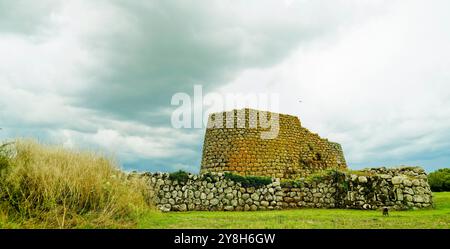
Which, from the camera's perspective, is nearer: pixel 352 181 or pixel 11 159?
pixel 11 159

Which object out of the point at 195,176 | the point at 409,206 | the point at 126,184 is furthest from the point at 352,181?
the point at 126,184

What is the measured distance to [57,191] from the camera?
6848 mm

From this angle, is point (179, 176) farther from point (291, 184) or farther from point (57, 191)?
point (57, 191)

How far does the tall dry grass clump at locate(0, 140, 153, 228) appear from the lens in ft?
21.3

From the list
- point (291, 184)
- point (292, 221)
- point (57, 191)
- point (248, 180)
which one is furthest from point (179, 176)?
point (57, 191)

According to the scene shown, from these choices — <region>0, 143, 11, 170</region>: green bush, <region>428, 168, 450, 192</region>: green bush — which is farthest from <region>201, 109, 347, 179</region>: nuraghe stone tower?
<region>0, 143, 11, 170</region>: green bush

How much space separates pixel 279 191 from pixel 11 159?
10260 millimetres

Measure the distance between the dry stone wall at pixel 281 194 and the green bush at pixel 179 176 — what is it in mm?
135

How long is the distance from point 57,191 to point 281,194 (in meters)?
10.1

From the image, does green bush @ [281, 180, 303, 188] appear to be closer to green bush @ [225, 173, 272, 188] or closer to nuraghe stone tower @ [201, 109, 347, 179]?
green bush @ [225, 173, 272, 188]

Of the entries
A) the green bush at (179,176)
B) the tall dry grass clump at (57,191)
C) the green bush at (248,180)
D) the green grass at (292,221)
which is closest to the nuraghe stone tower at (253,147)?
the green bush at (248,180)
